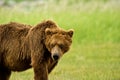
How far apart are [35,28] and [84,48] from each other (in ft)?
28.4

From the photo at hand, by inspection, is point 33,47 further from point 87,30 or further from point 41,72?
point 87,30

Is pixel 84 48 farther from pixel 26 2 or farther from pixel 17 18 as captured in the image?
pixel 26 2

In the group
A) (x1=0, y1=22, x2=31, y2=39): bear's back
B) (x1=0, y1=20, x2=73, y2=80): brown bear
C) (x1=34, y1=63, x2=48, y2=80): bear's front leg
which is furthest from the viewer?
(x1=0, y1=22, x2=31, y2=39): bear's back

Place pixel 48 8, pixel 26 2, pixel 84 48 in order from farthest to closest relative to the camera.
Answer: pixel 26 2
pixel 48 8
pixel 84 48

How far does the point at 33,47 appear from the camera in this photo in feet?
29.4

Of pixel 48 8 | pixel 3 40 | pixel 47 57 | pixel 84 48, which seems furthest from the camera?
pixel 48 8

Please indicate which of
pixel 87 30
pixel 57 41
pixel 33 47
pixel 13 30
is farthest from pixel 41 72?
pixel 87 30

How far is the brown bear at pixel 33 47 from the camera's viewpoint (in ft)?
28.1

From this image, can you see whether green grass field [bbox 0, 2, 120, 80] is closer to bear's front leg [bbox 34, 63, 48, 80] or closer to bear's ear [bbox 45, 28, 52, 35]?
bear's front leg [bbox 34, 63, 48, 80]

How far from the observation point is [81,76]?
11602 millimetres

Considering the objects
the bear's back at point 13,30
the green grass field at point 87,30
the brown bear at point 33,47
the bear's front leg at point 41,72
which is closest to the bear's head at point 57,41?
the brown bear at point 33,47

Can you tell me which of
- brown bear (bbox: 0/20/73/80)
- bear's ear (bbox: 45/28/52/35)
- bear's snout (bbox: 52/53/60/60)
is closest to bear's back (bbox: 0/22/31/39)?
brown bear (bbox: 0/20/73/80)

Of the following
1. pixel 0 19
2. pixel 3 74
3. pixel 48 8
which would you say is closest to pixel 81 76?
pixel 3 74

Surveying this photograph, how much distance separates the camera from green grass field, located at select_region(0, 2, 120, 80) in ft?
46.9
